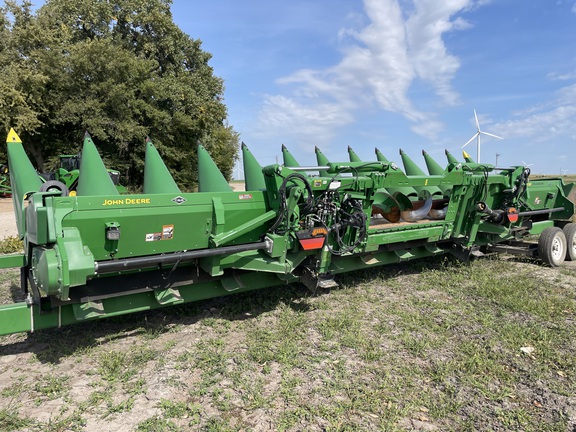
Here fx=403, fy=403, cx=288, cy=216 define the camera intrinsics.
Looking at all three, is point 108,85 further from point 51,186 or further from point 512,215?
point 512,215

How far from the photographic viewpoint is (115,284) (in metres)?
3.95

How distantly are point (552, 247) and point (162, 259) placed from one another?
21.7 ft

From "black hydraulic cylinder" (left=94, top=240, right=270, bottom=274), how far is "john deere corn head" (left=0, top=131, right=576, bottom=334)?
0.01 metres

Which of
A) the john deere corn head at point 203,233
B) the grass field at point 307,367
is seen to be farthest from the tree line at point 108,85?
the grass field at point 307,367

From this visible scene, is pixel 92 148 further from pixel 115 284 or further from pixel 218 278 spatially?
pixel 218 278

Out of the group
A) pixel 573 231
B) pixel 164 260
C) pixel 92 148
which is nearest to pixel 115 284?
pixel 164 260

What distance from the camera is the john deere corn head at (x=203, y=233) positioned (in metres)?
3.45

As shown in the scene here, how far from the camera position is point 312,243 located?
178 inches

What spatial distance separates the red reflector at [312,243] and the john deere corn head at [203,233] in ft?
0.04

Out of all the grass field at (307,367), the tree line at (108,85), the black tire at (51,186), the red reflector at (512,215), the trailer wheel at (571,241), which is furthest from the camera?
the tree line at (108,85)

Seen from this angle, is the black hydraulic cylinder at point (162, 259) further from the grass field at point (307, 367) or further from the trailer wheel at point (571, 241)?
the trailer wheel at point (571, 241)

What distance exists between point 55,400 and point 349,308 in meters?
3.15

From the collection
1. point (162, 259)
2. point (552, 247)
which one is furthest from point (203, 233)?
point (552, 247)

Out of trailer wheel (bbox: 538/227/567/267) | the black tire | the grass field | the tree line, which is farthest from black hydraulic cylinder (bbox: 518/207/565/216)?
the tree line
